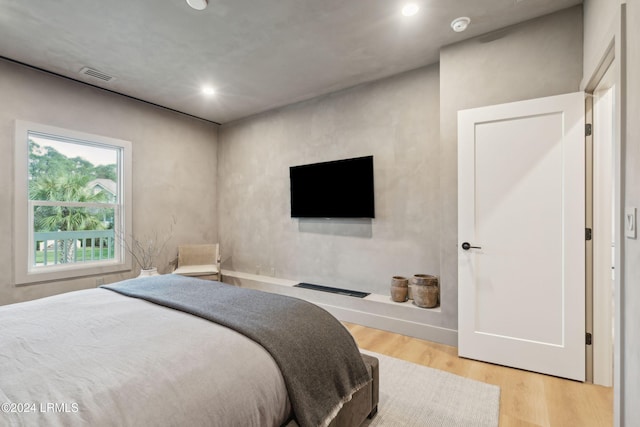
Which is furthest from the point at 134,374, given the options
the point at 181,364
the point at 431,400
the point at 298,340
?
the point at 431,400

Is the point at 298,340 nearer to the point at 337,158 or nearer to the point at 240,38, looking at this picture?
the point at 240,38

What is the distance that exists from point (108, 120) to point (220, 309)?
3390 mm

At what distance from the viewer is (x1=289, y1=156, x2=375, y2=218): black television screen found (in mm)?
3422

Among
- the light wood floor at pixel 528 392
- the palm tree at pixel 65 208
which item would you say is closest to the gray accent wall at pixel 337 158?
the light wood floor at pixel 528 392

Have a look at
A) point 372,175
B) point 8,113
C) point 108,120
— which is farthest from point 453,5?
point 8,113

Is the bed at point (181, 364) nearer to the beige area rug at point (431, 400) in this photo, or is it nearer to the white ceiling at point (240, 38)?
the beige area rug at point (431, 400)

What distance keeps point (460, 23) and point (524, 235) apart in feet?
5.74

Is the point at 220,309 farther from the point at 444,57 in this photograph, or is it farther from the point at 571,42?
the point at 571,42

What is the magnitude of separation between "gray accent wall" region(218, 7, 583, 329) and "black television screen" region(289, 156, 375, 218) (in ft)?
0.38

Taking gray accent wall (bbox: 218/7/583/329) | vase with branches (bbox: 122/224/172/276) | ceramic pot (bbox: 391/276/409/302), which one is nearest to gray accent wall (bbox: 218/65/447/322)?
gray accent wall (bbox: 218/7/583/329)

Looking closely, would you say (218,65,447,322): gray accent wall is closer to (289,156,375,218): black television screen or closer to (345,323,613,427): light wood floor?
(289,156,375,218): black television screen

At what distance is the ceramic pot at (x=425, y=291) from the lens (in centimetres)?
286

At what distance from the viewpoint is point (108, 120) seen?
3643 millimetres

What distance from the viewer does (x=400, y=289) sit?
3057 millimetres
